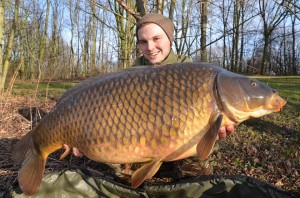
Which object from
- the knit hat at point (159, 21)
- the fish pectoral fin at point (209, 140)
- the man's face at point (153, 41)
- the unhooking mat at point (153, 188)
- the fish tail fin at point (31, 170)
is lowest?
the unhooking mat at point (153, 188)

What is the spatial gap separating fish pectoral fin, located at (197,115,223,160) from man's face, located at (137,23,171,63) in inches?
36.7

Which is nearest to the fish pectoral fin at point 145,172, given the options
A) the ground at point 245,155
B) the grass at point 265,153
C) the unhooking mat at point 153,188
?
the unhooking mat at point 153,188

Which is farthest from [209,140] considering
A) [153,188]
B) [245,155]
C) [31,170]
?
[245,155]

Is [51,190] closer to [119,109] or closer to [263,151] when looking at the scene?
[119,109]

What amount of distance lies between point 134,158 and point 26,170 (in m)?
0.62

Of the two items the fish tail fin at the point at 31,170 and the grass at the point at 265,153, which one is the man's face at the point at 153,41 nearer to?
the grass at the point at 265,153

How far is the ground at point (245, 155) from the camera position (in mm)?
2164

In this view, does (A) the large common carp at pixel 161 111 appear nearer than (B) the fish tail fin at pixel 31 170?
Yes

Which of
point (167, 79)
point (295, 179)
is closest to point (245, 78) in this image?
point (167, 79)

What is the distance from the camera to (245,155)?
2568 millimetres

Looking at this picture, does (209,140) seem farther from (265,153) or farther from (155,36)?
(265,153)

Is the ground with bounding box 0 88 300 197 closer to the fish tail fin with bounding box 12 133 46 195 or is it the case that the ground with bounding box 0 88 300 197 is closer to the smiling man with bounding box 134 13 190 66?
the fish tail fin with bounding box 12 133 46 195

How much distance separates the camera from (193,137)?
135 cm

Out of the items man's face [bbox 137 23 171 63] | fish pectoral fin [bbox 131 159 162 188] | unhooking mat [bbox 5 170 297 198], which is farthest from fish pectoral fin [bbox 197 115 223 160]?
man's face [bbox 137 23 171 63]
